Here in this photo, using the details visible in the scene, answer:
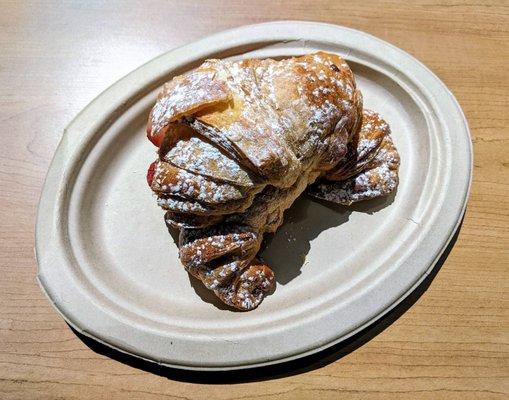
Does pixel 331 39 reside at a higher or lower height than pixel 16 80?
higher

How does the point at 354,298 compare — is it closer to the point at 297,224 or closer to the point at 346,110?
the point at 297,224

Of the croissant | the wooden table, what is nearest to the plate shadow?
the wooden table

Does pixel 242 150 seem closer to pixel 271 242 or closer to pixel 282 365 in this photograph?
pixel 271 242

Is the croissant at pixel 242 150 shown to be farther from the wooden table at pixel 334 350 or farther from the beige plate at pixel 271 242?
the wooden table at pixel 334 350

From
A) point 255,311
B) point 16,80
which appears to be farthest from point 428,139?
point 16,80

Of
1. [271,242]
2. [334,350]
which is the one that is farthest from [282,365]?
[271,242]

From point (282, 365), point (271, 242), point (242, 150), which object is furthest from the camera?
point (271, 242)

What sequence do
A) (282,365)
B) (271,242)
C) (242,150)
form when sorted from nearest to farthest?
(242,150)
(282,365)
(271,242)
